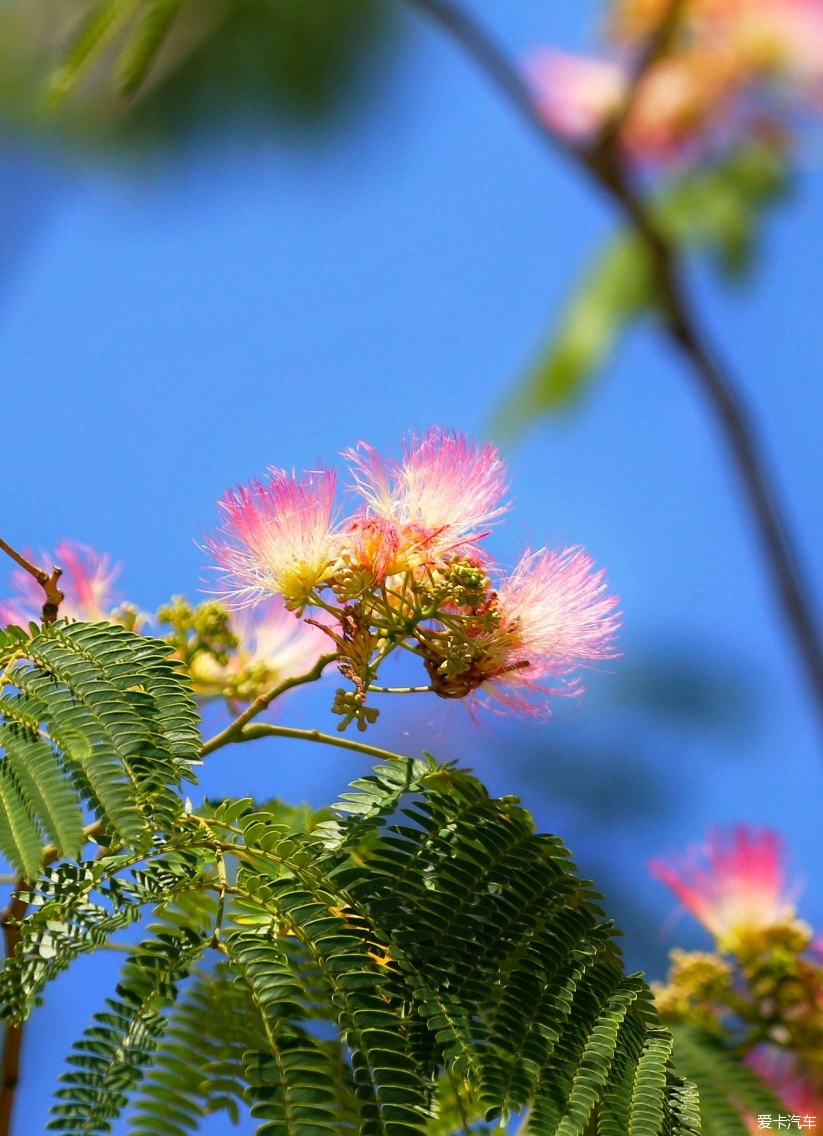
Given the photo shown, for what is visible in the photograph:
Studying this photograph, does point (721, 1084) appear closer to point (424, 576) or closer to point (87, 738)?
point (424, 576)

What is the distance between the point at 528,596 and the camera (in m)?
1.07

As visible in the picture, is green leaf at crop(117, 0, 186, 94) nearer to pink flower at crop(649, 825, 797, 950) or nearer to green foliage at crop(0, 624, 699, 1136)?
green foliage at crop(0, 624, 699, 1136)

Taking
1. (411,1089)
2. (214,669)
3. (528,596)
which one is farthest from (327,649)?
(411,1089)

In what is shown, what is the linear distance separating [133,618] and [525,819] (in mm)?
502

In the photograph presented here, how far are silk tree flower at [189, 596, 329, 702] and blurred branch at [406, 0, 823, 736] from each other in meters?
0.77

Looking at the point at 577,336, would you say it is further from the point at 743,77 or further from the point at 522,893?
the point at 522,893

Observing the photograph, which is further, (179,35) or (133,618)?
(179,35)

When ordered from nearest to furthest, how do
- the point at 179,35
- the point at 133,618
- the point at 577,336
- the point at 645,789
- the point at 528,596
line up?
1. the point at 528,596
2. the point at 133,618
3. the point at 577,336
4. the point at 179,35
5. the point at 645,789

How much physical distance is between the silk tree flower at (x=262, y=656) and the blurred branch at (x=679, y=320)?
0.77 m

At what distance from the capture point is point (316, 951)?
2.56 feet

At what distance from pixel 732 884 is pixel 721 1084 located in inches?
Result: 25.3

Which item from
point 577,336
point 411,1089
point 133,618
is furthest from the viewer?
point 577,336

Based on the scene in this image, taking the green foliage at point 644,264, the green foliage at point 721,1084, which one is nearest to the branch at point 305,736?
the green foliage at point 721,1084

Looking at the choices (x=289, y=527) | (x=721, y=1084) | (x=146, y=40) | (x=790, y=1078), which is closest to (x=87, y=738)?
(x=289, y=527)
